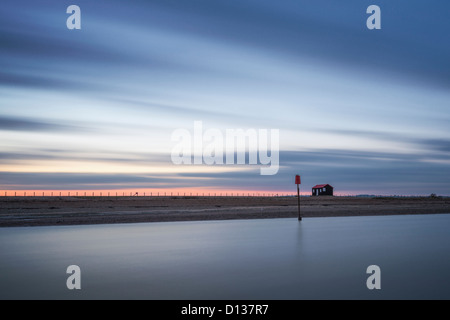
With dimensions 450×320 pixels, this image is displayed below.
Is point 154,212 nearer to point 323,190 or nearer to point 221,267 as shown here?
point 221,267

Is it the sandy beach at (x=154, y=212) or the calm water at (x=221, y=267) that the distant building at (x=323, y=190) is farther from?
the calm water at (x=221, y=267)

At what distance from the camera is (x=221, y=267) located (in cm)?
1134

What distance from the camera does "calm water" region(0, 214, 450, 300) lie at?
8.42m

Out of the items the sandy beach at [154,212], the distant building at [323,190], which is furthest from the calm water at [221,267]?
the distant building at [323,190]

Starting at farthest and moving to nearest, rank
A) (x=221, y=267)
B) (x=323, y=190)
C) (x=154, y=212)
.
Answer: (x=323, y=190), (x=154, y=212), (x=221, y=267)

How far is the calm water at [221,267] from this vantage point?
27.6 ft

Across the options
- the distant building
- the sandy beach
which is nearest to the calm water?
the sandy beach

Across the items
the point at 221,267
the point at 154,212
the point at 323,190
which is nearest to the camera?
the point at 221,267

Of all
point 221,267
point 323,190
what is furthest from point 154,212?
point 323,190

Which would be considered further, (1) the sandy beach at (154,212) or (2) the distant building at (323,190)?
(2) the distant building at (323,190)

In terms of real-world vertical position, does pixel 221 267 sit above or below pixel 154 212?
above

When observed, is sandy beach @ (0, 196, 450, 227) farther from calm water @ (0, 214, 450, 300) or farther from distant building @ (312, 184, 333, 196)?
distant building @ (312, 184, 333, 196)
